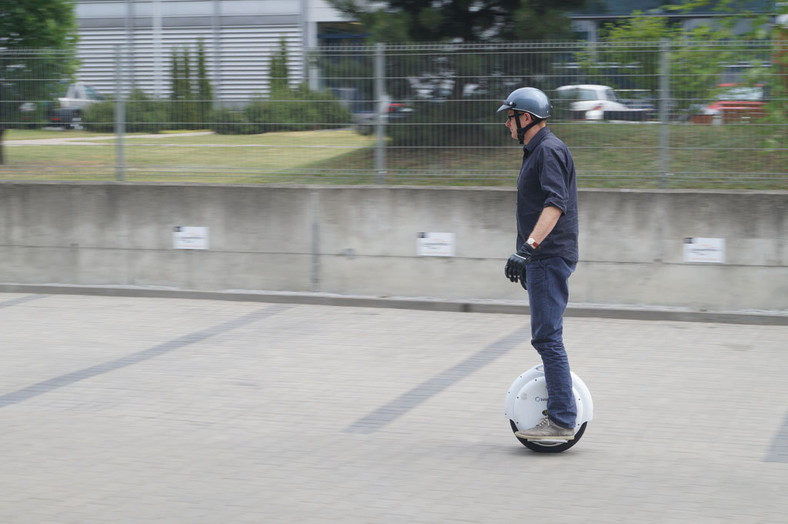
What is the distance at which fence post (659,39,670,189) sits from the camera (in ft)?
32.9

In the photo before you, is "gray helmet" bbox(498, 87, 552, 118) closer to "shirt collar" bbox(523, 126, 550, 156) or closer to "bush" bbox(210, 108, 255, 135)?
"shirt collar" bbox(523, 126, 550, 156)

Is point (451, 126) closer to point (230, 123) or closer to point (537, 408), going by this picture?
point (230, 123)

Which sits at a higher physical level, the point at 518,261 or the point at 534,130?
the point at 534,130

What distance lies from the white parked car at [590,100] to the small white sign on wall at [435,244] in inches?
69.6

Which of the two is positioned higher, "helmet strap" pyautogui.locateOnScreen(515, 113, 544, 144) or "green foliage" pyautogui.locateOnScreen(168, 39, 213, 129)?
"green foliage" pyautogui.locateOnScreen(168, 39, 213, 129)

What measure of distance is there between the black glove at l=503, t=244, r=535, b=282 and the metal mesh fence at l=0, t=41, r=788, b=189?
5.07 meters

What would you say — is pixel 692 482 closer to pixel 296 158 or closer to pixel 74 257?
pixel 296 158

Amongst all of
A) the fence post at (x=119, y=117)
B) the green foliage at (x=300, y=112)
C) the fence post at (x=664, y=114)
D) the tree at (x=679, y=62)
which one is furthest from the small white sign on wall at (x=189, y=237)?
the fence post at (x=664, y=114)

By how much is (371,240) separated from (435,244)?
68 cm

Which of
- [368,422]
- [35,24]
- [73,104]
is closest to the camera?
[368,422]

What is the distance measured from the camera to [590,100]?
10281mm

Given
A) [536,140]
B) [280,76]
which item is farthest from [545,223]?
[280,76]

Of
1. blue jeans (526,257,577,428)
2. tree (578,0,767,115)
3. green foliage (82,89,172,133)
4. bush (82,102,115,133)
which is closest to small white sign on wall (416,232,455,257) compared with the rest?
tree (578,0,767,115)

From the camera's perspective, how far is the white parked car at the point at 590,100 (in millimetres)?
10148
